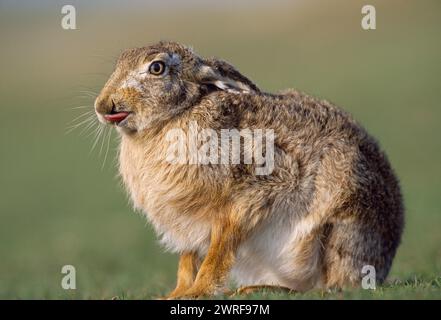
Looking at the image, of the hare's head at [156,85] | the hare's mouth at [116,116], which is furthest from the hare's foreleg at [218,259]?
the hare's mouth at [116,116]

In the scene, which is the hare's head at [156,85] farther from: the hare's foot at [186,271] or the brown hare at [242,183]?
the hare's foot at [186,271]

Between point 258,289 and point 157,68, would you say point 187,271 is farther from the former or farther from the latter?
point 157,68

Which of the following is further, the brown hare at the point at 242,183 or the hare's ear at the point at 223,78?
the hare's ear at the point at 223,78

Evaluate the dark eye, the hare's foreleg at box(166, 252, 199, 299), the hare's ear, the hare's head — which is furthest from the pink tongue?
the hare's foreleg at box(166, 252, 199, 299)

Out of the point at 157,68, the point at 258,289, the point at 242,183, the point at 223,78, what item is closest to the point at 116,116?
the point at 157,68

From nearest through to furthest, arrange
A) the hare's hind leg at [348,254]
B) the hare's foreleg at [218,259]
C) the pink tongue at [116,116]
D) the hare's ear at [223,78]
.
A: the hare's foreleg at [218,259] < the pink tongue at [116,116] < the hare's hind leg at [348,254] < the hare's ear at [223,78]
